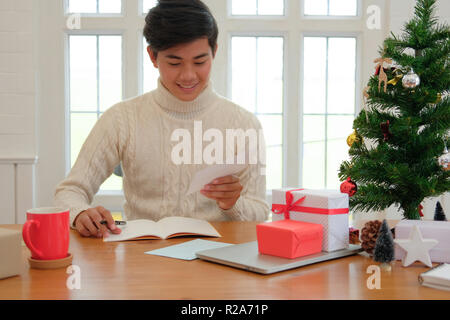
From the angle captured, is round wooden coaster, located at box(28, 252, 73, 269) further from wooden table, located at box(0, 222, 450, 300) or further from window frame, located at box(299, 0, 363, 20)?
window frame, located at box(299, 0, 363, 20)

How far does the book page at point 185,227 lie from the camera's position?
53.5 inches

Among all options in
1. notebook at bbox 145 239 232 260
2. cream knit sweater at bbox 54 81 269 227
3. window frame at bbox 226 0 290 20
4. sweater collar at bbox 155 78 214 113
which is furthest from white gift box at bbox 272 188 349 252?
window frame at bbox 226 0 290 20

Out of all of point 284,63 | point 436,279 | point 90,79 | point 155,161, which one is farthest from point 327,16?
point 436,279

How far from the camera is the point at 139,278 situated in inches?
38.7

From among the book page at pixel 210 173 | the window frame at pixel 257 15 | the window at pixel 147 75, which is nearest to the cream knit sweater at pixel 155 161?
the book page at pixel 210 173

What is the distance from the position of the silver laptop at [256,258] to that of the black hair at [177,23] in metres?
0.80

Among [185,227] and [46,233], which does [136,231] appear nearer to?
[185,227]

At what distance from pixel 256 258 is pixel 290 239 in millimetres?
84

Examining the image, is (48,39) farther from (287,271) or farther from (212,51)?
(287,271)

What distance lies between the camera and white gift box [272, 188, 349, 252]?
1137 mm

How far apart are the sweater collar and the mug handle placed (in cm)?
99

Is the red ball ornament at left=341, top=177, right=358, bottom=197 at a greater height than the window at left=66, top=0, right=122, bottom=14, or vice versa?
the window at left=66, top=0, right=122, bottom=14

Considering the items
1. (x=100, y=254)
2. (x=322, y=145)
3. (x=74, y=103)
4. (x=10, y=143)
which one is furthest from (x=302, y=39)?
(x=100, y=254)
